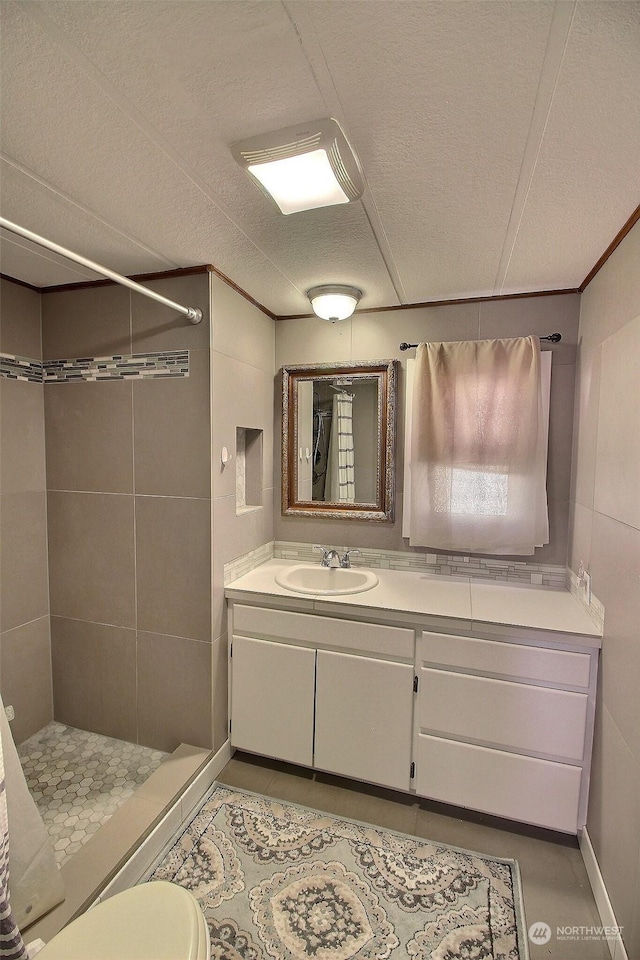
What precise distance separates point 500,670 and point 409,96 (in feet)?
5.89

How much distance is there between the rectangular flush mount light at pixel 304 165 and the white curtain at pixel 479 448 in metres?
1.07

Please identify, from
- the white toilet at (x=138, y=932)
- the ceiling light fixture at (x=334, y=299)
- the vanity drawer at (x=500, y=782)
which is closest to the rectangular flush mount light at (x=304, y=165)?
the ceiling light fixture at (x=334, y=299)

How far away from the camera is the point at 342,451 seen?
240 cm

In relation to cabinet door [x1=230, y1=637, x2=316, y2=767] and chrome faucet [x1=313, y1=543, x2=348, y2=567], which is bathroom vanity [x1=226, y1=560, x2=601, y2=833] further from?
chrome faucet [x1=313, y1=543, x2=348, y2=567]

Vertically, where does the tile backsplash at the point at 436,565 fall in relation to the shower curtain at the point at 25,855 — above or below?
above

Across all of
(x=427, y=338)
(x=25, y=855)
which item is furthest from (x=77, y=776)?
(x=427, y=338)

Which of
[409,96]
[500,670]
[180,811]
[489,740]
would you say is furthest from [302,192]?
[180,811]

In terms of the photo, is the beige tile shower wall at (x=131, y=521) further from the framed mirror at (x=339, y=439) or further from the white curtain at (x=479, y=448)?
the white curtain at (x=479, y=448)

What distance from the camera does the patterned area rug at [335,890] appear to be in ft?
4.35

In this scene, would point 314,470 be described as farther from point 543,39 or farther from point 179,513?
point 543,39

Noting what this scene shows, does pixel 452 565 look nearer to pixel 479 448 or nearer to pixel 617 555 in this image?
pixel 479 448

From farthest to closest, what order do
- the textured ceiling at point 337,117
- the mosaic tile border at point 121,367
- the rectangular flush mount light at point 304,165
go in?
the mosaic tile border at point 121,367 → the rectangular flush mount light at point 304,165 → the textured ceiling at point 337,117

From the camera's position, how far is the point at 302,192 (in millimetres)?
1212

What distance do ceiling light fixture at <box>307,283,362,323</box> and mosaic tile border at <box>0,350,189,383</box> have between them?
66 centimetres
